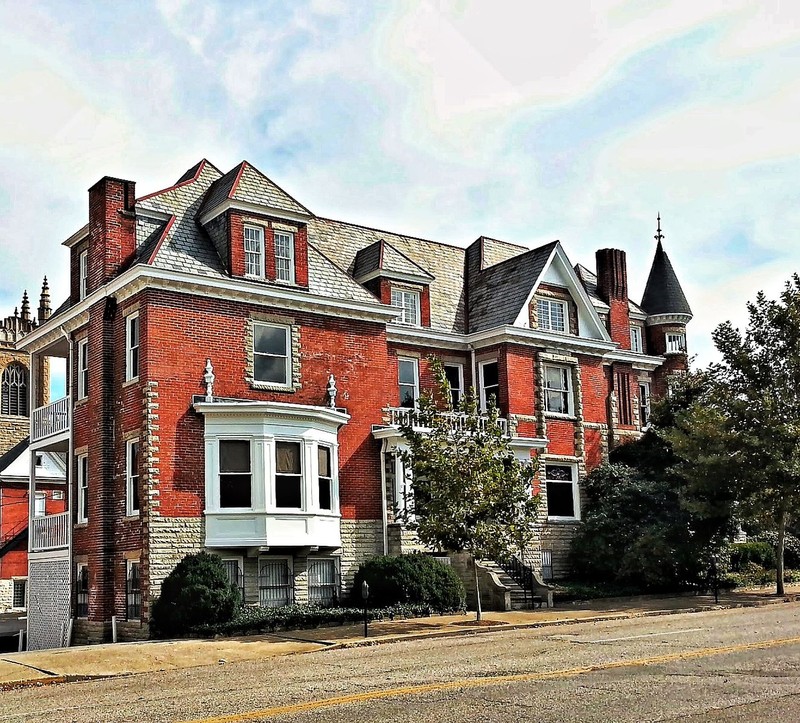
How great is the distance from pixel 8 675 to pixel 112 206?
1602 centimetres

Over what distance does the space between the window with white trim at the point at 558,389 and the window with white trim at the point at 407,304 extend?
5211 mm

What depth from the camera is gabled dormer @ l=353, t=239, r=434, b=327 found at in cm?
3638

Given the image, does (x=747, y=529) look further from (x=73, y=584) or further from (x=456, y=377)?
(x=73, y=584)

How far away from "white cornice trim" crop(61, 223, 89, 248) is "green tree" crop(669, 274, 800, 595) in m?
19.2

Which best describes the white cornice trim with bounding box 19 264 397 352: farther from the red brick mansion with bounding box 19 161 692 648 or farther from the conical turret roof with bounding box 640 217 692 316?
the conical turret roof with bounding box 640 217 692 316

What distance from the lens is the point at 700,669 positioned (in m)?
14.7

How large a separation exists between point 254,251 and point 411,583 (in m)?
10.6

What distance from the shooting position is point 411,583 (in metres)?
27.8

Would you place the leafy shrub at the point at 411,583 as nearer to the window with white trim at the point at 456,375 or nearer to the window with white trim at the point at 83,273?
the window with white trim at the point at 456,375

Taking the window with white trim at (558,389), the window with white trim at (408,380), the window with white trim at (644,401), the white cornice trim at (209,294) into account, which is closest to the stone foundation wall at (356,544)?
the window with white trim at (408,380)

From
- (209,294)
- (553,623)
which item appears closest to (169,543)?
(209,294)

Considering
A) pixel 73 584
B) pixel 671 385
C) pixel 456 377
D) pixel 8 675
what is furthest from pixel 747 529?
pixel 8 675

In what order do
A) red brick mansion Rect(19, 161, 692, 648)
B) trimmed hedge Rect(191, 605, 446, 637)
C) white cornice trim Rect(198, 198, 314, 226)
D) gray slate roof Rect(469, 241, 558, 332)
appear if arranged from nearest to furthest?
1. trimmed hedge Rect(191, 605, 446, 637)
2. red brick mansion Rect(19, 161, 692, 648)
3. white cornice trim Rect(198, 198, 314, 226)
4. gray slate roof Rect(469, 241, 558, 332)

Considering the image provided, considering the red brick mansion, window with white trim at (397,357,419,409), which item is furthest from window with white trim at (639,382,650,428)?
window with white trim at (397,357,419,409)
